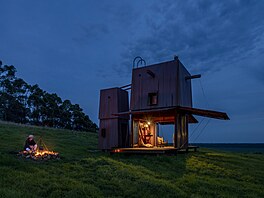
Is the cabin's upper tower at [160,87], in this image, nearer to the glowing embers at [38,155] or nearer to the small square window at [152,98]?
the small square window at [152,98]

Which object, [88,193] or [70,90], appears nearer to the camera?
[88,193]

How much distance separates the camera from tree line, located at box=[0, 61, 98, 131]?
51188 mm

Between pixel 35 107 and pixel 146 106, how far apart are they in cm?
4639

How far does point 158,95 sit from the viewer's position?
16.8 meters

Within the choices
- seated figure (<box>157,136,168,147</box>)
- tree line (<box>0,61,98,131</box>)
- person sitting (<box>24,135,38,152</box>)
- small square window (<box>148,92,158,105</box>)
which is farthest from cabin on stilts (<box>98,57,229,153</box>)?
tree line (<box>0,61,98,131</box>)

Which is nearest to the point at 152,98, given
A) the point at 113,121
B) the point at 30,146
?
the point at 113,121

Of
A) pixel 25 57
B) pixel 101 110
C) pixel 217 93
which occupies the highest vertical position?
pixel 25 57

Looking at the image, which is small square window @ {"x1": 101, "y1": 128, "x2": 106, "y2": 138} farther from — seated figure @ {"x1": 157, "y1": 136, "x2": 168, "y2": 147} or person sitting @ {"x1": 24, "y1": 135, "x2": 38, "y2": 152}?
person sitting @ {"x1": 24, "y1": 135, "x2": 38, "y2": 152}

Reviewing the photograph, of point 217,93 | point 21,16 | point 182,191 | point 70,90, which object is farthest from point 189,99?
point 70,90

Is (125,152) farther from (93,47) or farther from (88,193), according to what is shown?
(93,47)

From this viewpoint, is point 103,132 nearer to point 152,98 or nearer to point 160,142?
point 152,98

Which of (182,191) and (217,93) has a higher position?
(217,93)

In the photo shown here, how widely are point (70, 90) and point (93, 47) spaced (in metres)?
37.6

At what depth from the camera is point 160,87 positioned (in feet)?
55.4
